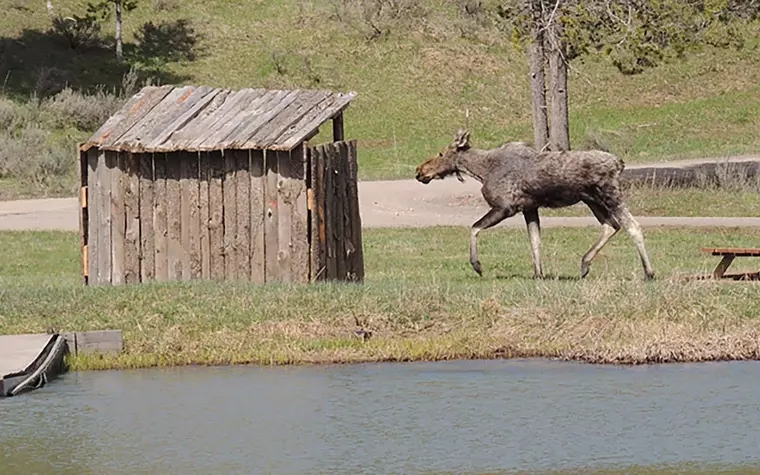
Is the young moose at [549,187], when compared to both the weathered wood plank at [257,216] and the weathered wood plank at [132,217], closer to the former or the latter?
the weathered wood plank at [257,216]

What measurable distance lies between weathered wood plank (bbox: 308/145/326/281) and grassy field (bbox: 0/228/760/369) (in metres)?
0.60

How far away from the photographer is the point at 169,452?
Answer: 1133 centimetres

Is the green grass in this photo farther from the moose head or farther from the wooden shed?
the wooden shed

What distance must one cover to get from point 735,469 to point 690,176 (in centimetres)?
2424

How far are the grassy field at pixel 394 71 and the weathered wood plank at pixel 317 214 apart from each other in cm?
2584

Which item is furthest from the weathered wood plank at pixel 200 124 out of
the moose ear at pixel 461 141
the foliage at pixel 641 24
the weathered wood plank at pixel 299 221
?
the foliage at pixel 641 24

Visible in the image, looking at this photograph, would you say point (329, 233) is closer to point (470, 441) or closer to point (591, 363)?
point (591, 363)

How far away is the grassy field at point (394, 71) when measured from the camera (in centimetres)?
4672

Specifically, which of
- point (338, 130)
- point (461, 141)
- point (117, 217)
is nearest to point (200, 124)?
point (117, 217)

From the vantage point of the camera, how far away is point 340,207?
59.5ft

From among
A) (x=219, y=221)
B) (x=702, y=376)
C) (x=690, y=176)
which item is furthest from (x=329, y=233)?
(x=690, y=176)

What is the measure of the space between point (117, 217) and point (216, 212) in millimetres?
1229

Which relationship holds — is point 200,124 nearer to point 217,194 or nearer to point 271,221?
point 217,194

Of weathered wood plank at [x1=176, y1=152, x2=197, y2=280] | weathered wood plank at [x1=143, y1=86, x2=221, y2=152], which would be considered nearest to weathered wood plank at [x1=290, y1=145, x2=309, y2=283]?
weathered wood plank at [x1=176, y1=152, x2=197, y2=280]
